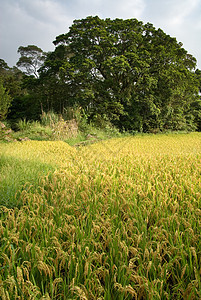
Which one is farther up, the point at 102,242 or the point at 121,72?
the point at 121,72

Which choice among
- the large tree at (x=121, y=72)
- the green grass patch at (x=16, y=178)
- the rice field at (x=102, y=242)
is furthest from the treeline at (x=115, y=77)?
the rice field at (x=102, y=242)

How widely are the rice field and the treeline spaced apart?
8412 millimetres

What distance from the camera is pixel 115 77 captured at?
43.3 ft

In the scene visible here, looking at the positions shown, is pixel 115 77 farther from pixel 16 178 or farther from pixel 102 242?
pixel 102 242

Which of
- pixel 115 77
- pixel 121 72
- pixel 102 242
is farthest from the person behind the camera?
pixel 115 77

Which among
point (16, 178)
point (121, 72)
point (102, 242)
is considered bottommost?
point (102, 242)

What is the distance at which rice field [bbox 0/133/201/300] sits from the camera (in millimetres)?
1164

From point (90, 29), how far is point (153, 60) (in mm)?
4489

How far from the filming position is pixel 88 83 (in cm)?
1155

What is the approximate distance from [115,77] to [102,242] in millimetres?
12586

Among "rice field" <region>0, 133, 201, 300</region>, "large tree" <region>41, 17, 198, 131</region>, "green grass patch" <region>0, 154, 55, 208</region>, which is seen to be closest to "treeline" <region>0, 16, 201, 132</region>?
"large tree" <region>41, 17, 198, 131</region>

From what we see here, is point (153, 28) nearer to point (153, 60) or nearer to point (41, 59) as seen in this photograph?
point (153, 60)

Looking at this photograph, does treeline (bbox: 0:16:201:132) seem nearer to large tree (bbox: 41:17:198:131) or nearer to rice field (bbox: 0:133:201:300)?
large tree (bbox: 41:17:198:131)

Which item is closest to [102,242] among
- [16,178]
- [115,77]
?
[16,178]
